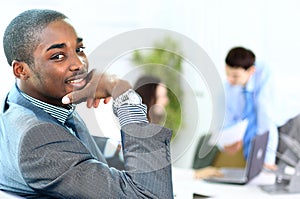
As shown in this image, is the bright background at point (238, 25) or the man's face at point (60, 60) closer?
the man's face at point (60, 60)

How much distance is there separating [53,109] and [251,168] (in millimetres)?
1286

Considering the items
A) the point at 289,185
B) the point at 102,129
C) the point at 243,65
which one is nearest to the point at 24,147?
the point at 102,129

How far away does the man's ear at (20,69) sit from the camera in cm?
117

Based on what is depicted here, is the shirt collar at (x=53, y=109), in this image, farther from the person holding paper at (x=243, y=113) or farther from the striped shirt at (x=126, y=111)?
the person holding paper at (x=243, y=113)

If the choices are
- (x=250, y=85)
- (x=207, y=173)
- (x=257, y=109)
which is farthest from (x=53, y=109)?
(x=250, y=85)

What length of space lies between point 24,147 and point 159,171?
0.28 metres

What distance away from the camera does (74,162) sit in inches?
42.6

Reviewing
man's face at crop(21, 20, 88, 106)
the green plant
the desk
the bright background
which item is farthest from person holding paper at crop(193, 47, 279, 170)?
man's face at crop(21, 20, 88, 106)

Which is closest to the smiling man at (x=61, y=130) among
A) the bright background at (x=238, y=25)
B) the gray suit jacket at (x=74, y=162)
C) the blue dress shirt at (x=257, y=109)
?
the gray suit jacket at (x=74, y=162)

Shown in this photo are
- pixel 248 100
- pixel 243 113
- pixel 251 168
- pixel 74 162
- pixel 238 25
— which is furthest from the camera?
pixel 238 25

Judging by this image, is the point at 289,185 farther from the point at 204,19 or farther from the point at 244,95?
the point at 204,19

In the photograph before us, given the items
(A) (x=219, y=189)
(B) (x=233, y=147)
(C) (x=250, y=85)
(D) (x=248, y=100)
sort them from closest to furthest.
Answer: (A) (x=219, y=189), (B) (x=233, y=147), (D) (x=248, y=100), (C) (x=250, y=85)

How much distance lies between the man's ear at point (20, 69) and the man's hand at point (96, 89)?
116 mm

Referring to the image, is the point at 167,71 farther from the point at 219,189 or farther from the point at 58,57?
the point at 219,189
